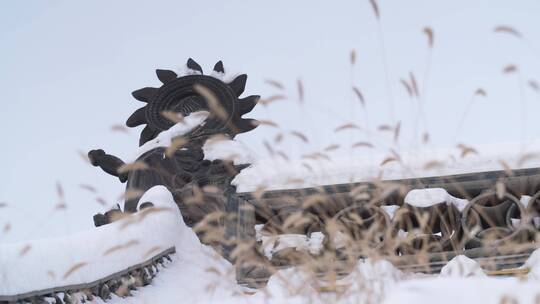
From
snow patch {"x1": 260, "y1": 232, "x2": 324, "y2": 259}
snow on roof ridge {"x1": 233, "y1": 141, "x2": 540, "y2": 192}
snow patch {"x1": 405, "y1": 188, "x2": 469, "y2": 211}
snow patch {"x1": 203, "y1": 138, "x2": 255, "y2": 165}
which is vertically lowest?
snow patch {"x1": 260, "y1": 232, "x2": 324, "y2": 259}

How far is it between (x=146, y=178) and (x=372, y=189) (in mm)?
2804

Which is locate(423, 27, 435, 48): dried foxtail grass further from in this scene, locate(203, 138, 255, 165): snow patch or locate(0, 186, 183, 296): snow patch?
locate(203, 138, 255, 165): snow patch

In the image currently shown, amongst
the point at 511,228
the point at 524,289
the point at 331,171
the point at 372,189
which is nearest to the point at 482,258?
the point at 511,228

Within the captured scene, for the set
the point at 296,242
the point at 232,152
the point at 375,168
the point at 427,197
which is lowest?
the point at 296,242

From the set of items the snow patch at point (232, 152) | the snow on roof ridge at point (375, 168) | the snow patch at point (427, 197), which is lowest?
the snow patch at point (427, 197)

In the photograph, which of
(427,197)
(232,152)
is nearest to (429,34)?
(427,197)

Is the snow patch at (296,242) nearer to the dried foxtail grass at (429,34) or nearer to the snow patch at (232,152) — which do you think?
the snow patch at (232,152)

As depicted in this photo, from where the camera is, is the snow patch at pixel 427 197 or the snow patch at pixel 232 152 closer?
the snow patch at pixel 427 197

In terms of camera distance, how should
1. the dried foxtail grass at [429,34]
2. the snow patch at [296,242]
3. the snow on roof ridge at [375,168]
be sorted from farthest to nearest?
1. the snow on roof ridge at [375,168]
2. the snow patch at [296,242]
3. the dried foxtail grass at [429,34]

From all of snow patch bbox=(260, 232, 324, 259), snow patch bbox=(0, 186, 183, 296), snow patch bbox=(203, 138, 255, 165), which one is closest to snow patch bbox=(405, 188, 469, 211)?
snow patch bbox=(260, 232, 324, 259)

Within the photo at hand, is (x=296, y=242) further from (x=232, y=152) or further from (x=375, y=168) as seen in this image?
(x=232, y=152)

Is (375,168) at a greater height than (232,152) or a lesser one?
lesser

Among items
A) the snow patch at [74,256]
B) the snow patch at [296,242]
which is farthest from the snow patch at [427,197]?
the snow patch at [74,256]

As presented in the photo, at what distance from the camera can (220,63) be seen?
812cm
